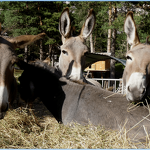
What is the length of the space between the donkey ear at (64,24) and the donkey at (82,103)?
1.16m

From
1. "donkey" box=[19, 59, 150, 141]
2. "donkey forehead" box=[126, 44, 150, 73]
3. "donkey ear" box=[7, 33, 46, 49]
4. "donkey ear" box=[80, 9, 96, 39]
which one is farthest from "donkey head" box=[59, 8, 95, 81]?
"donkey forehead" box=[126, 44, 150, 73]

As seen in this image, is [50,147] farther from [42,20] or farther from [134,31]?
[42,20]

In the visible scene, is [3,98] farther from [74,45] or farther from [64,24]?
[64,24]

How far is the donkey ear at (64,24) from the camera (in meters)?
4.00

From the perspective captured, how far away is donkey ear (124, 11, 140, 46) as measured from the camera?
2.92 metres

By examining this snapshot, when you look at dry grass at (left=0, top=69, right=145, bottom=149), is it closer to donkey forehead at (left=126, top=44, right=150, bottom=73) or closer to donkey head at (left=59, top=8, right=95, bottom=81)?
donkey forehead at (left=126, top=44, right=150, bottom=73)

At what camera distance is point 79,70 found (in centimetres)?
353

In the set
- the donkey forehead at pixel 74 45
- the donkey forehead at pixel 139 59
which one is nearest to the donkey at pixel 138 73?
the donkey forehead at pixel 139 59

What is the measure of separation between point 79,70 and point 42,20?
17.9m

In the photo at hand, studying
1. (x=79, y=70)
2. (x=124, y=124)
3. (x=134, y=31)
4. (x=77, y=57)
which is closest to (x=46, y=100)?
(x=79, y=70)

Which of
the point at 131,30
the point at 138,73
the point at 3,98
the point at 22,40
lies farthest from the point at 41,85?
the point at 131,30

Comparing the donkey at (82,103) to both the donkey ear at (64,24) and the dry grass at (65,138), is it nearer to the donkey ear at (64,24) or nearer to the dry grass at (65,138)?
the dry grass at (65,138)

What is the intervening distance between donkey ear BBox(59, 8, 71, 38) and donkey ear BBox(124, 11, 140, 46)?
1.51 meters

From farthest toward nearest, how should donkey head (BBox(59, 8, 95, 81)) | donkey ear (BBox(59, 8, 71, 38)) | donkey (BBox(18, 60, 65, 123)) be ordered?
donkey ear (BBox(59, 8, 71, 38)) → donkey head (BBox(59, 8, 95, 81)) → donkey (BBox(18, 60, 65, 123))
